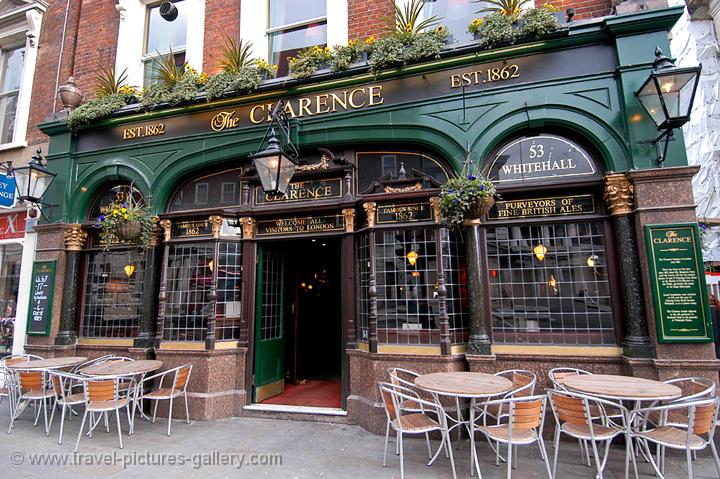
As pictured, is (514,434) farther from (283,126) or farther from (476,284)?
(283,126)

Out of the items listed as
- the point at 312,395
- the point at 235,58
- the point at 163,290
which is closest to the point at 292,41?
the point at 235,58

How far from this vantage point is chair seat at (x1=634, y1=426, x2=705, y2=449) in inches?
142

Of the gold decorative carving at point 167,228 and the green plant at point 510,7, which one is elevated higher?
the green plant at point 510,7

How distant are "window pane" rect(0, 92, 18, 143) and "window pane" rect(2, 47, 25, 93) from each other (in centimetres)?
29

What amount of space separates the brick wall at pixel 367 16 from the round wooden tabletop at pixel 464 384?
5761 mm

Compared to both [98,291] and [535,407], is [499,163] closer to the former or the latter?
[535,407]

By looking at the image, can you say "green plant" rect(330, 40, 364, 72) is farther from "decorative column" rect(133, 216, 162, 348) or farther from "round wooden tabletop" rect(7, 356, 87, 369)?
"round wooden tabletop" rect(7, 356, 87, 369)

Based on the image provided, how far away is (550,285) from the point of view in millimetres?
5562

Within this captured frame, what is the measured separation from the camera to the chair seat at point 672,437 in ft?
11.9

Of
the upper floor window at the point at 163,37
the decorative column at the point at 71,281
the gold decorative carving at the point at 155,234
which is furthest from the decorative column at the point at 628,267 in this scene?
the decorative column at the point at 71,281

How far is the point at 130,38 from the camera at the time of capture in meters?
8.74

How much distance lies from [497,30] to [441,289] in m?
3.95

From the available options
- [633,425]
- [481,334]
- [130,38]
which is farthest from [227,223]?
[633,425]

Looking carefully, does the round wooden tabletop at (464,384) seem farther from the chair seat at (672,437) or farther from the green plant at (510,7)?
the green plant at (510,7)
